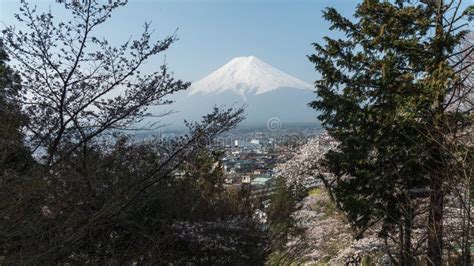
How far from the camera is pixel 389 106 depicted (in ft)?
27.4

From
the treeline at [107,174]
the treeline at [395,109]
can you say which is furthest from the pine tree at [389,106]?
the treeline at [107,174]

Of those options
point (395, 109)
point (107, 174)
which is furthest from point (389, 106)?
point (107, 174)

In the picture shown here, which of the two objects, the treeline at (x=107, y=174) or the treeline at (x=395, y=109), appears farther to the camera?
the treeline at (x=395, y=109)

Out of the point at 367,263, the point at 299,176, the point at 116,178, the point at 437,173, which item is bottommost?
the point at 367,263

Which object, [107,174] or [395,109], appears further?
[395,109]

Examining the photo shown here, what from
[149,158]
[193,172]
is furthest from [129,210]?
[193,172]

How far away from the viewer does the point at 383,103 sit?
8.43m

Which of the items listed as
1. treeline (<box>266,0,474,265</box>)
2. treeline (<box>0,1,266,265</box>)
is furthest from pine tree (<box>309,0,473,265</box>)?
treeline (<box>0,1,266,265</box>)

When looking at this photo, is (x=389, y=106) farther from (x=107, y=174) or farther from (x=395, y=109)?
(x=107, y=174)

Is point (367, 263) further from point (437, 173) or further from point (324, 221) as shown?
point (437, 173)

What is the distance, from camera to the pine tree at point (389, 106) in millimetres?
7719

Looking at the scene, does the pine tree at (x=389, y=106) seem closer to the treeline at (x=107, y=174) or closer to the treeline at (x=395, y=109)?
the treeline at (x=395, y=109)

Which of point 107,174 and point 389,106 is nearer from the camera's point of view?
point 107,174

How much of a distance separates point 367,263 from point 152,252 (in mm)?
8685
